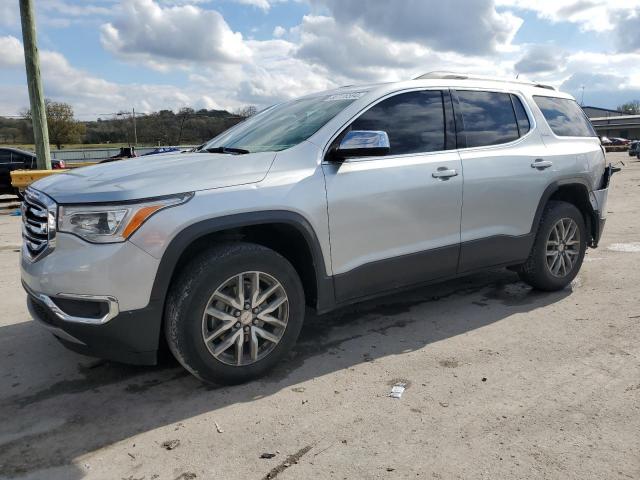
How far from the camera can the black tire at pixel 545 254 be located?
15.6 feet

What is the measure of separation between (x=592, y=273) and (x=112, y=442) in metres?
5.03

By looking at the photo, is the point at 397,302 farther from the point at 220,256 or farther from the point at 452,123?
the point at 220,256

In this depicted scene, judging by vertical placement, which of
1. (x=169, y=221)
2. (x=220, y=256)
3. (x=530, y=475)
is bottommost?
(x=530, y=475)

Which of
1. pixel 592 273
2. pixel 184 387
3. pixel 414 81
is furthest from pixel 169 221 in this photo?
pixel 592 273

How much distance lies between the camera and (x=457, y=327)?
4184 millimetres

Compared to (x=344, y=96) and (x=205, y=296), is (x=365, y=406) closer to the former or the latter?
(x=205, y=296)

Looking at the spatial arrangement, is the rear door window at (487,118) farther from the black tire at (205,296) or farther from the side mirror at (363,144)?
the black tire at (205,296)

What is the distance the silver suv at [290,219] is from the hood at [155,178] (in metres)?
0.01

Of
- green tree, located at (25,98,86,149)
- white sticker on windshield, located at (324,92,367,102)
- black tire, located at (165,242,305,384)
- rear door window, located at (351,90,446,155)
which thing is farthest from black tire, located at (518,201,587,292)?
green tree, located at (25,98,86,149)

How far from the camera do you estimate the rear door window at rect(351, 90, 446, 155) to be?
378 cm

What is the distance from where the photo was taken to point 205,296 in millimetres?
2996

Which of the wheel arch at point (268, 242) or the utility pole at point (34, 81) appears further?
the utility pole at point (34, 81)

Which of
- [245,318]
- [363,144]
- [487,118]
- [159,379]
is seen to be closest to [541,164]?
[487,118]

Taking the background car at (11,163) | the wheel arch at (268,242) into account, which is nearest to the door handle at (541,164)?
the wheel arch at (268,242)
